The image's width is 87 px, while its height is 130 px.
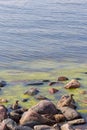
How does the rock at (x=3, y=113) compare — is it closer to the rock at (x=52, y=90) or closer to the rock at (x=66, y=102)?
the rock at (x=66, y=102)

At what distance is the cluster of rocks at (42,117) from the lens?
16047 millimetres

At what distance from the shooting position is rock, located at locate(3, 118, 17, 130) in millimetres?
15797

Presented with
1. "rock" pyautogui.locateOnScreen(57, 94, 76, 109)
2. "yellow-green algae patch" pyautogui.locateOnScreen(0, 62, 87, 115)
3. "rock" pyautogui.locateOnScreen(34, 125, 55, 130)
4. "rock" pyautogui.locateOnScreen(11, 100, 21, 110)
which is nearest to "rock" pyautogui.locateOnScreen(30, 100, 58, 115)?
"rock" pyautogui.locateOnScreen(57, 94, 76, 109)

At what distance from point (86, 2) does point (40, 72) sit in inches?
1184

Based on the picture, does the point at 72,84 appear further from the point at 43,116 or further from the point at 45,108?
the point at 43,116

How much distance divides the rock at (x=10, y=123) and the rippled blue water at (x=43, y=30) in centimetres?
1183

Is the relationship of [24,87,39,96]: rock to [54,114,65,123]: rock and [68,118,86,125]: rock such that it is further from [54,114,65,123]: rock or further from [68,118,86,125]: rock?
[68,118,86,125]: rock

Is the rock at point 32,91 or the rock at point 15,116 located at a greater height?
the rock at point 32,91

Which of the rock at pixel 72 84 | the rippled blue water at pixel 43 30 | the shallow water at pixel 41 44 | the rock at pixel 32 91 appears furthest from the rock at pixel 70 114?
the rippled blue water at pixel 43 30

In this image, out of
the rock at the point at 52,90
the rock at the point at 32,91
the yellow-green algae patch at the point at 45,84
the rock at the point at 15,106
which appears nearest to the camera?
the rock at the point at 15,106

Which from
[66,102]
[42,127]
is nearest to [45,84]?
[66,102]

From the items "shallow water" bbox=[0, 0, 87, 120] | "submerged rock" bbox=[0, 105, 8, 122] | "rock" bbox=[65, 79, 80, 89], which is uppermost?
"shallow water" bbox=[0, 0, 87, 120]

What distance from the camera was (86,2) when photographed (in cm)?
5306

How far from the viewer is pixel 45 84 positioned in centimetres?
2228
